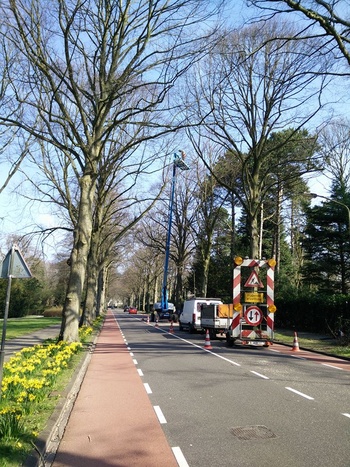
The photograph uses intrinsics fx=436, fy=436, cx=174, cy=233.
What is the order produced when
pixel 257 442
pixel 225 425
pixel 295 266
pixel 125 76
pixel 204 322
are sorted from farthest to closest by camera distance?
pixel 295 266, pixel 204 322, pixel 125 76, pixel 225 425, pixel 257 442

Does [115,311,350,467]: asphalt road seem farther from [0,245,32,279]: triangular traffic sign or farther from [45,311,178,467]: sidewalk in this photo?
[0,245,32,279]: triangular traffic sign

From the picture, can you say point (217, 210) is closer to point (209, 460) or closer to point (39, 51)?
point (39, 51)

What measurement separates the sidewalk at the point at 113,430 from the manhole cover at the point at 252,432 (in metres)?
1.02

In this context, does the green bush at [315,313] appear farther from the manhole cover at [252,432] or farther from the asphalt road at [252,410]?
the manhole cover at [252,432]

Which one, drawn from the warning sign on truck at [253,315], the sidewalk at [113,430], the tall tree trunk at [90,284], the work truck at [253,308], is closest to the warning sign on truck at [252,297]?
the work truck at [253,308]

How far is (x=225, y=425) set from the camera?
20.7ft

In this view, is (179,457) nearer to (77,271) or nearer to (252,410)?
(252,410)

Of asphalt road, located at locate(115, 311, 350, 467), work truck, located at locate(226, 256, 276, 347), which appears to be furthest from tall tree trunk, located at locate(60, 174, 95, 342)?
work truck, located at locate(226, 256, 276, 347)

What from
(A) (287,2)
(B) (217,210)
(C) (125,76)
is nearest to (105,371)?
(C) (125,76)

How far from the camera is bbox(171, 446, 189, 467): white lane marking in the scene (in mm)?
4781

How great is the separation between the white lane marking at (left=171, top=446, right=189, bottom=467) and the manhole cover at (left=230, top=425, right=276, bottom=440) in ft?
3.04

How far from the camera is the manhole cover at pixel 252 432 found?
18.8ft

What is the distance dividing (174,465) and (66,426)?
2.39 metres

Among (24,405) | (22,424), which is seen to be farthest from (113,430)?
(24,405)
